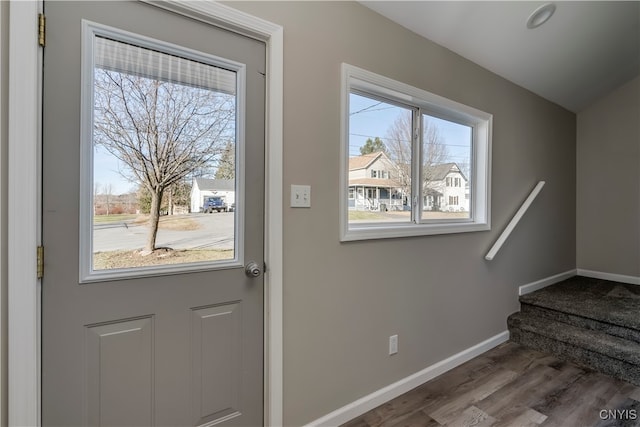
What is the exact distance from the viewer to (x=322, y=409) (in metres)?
1.61

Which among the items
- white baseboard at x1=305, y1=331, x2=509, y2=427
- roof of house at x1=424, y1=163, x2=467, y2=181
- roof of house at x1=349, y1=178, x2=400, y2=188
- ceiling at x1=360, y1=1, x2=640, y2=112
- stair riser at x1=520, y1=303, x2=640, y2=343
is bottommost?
white baseboard at x1=305, y1=331, x2=509, y2=427

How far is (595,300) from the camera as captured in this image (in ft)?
8.85

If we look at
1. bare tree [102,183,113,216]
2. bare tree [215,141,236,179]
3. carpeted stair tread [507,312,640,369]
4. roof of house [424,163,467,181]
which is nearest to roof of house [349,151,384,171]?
roof of house [424,163,467,181]

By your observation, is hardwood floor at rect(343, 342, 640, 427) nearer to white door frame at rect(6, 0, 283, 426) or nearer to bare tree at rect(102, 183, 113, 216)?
white door frame at rect(6, 0, 283, 426)

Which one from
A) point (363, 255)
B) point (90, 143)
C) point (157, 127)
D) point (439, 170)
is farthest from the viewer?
point (439, 170)

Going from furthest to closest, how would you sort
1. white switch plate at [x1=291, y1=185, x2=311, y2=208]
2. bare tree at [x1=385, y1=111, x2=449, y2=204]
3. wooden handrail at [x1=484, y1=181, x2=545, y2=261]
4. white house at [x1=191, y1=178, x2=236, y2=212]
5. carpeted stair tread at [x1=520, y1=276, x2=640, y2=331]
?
wooden handrail at [x1=484, y1=181, x2=545, y2=261] → carpeted stair tread at [x1=520, y1=276, x2=640, y2=331] → bare tree at [x1=385, y1=111, x2=449, y2=204] → white switch plate at [x1=291, y1=185, x2=311, y2=208] → white house at [x1=191, y1=178, x2=236, y2=212]

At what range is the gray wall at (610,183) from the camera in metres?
3.25

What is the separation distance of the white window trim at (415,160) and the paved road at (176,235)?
0.62 m

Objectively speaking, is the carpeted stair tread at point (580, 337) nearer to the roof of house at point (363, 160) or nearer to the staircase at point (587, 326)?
the staircase at point (587, 326)

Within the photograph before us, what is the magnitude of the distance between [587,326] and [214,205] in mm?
2997

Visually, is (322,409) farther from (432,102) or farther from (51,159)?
(432,102)

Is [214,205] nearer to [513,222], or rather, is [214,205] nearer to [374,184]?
[374,184]

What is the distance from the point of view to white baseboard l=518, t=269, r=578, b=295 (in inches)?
113

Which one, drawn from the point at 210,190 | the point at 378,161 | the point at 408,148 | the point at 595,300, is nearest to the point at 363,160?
the point at 378,161
